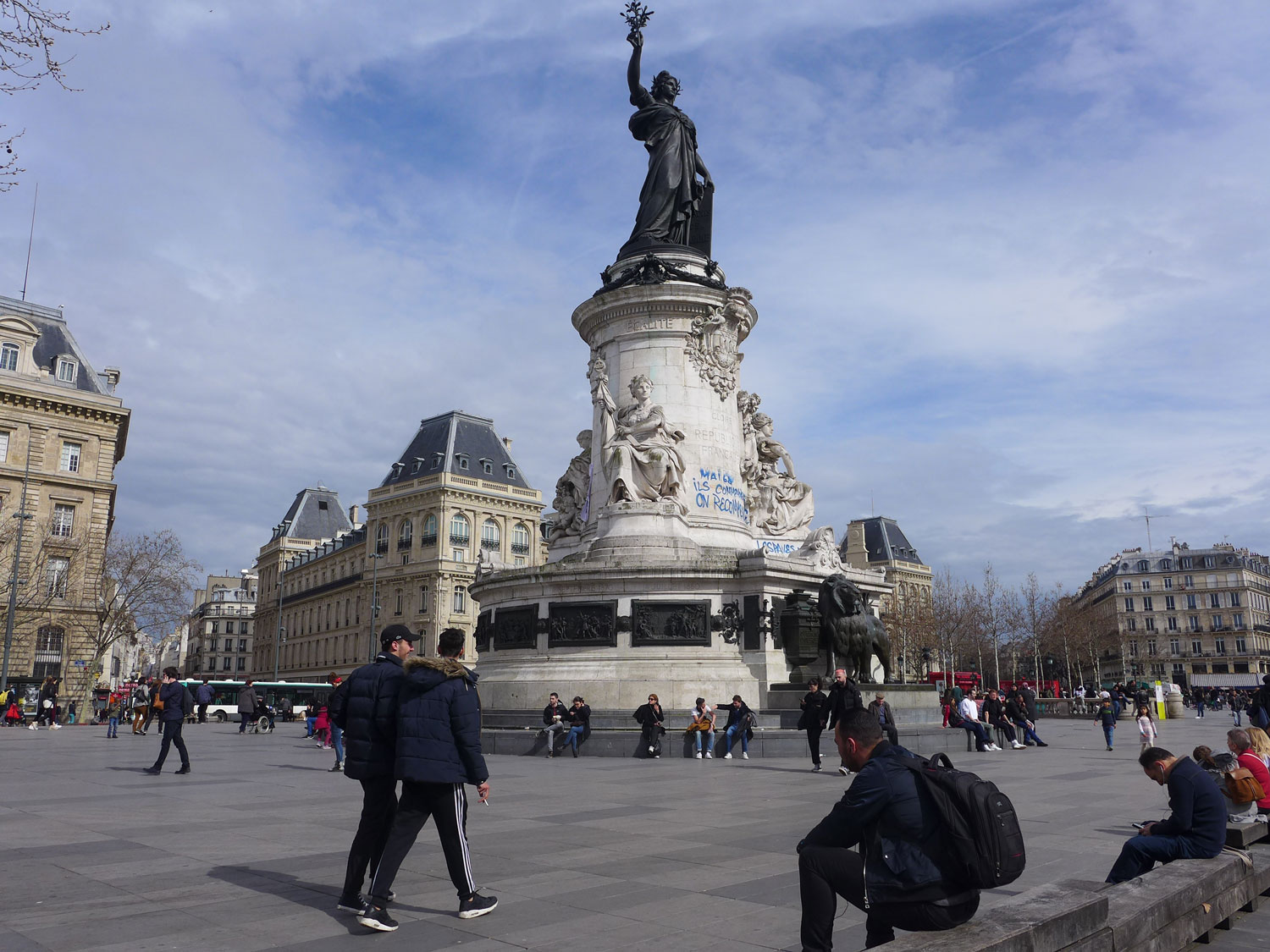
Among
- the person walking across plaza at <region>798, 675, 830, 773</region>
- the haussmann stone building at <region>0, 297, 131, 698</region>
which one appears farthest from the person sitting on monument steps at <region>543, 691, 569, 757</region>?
the haussmann stone building at <region>0, 297, 131, 698</region>

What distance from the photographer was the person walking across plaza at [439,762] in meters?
6.36

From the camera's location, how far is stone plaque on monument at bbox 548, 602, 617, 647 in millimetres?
22328

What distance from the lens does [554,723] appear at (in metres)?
19.9

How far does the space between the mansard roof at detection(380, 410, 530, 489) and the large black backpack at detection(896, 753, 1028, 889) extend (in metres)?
73.1

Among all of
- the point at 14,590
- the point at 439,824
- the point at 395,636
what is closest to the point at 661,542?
the point at 395,636

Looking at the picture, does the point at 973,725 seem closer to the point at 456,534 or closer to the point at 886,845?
the point at 886,845

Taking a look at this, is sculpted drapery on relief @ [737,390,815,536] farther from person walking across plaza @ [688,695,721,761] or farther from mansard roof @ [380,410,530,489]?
mansard roof @ [380,410,530,489]

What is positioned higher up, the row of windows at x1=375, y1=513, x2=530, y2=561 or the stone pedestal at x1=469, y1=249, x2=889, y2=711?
the row of windows at x1=375, y1=513, x2=530, y2=561

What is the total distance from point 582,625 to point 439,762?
53.4ft

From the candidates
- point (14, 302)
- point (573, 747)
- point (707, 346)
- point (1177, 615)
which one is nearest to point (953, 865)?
point (573, 747)

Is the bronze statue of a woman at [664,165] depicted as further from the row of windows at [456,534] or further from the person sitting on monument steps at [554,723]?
the row of windows at [456,534]

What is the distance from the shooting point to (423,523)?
76625mm

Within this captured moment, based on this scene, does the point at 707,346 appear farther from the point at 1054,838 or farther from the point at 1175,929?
the point at 1175,929

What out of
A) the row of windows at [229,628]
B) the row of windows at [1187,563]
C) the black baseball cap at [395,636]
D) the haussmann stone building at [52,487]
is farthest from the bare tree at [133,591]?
the row of windows at [1187,563]
